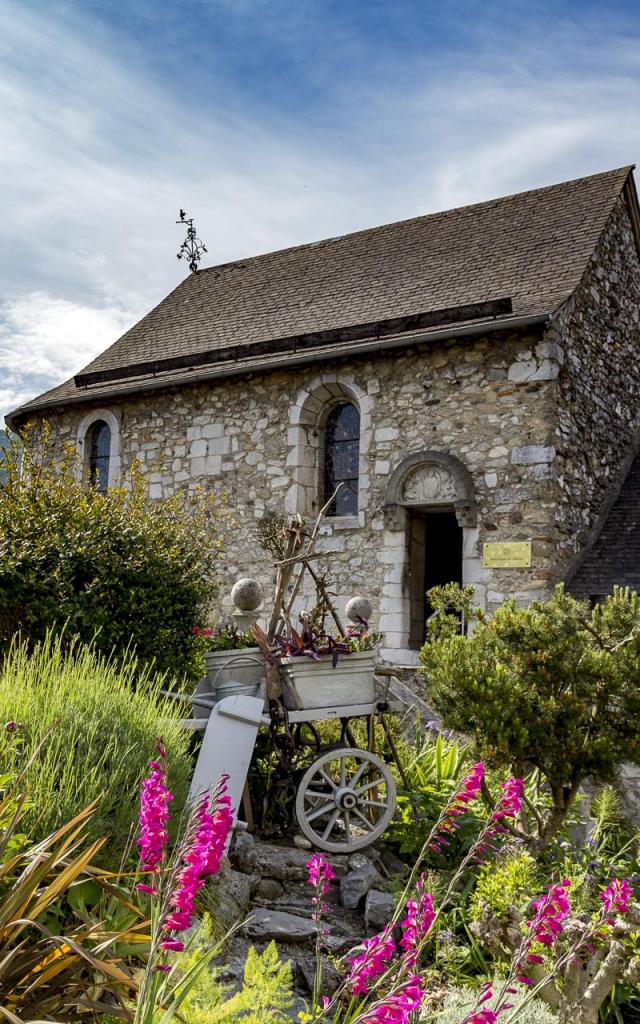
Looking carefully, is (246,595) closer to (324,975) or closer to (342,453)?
(324,975)

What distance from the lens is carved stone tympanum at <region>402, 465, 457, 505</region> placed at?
10.4 meters

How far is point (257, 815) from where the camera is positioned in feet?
17.3

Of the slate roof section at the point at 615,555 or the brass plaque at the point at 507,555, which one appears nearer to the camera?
the brass plaque at the point at 507,555

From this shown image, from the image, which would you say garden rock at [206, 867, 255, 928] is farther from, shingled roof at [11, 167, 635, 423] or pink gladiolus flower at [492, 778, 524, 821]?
shingled roof at [11, 167, 635, 423]

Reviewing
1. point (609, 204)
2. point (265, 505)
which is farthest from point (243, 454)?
point (609, 204)

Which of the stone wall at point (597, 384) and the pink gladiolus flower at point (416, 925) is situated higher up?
the stone wall at point (597, 384)

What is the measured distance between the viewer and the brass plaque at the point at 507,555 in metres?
9.73

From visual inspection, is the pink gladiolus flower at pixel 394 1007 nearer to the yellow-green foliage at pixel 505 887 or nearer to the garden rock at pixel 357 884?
the yellow-green foliage at pixel 505 887

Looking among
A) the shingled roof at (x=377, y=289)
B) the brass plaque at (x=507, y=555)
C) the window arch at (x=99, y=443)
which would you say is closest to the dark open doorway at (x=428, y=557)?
the brass plaque at (x=507, y=555)

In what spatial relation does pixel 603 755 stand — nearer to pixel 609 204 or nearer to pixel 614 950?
pixel 614 950

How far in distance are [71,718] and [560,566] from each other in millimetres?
7158

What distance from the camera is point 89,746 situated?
11.8 ft

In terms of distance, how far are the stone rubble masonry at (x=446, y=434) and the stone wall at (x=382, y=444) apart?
0.05 ft

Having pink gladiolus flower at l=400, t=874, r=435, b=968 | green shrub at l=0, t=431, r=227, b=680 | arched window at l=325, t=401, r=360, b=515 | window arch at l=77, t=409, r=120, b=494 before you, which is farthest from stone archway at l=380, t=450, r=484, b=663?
pink gladiolus flower at l=400, t=874, r=435, b=968
